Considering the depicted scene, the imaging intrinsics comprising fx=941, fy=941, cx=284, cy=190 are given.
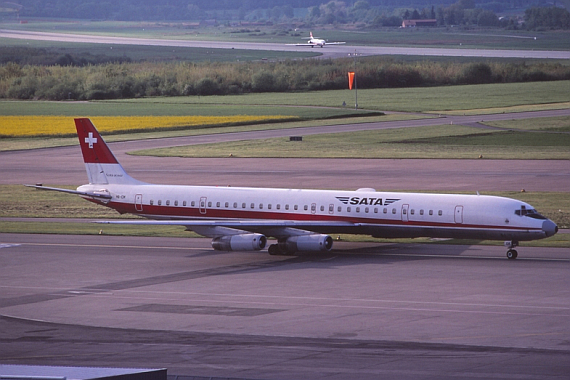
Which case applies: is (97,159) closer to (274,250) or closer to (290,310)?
(274,250)

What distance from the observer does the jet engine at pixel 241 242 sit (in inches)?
1957

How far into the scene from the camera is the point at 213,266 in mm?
50031

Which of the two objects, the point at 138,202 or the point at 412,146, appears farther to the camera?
the point at 412,146

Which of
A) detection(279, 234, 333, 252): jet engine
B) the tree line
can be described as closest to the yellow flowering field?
the tree line

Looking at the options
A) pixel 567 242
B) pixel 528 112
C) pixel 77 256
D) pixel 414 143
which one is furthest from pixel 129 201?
pixel 528 112

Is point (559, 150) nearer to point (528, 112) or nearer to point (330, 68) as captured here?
point (528, 112)

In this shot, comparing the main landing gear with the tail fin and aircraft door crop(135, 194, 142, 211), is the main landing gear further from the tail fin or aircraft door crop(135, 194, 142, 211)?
the tail fin

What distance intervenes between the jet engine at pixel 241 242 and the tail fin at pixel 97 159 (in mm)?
10386

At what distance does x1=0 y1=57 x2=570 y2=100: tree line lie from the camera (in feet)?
591

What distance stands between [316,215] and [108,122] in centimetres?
8590

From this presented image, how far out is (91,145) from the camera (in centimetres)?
5934

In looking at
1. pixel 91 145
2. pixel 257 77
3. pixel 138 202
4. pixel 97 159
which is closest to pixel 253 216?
pixel 138 202

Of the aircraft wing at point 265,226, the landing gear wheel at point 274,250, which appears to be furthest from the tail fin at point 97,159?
the landing gear wheel at point 274,250

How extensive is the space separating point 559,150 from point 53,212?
56.6 m
